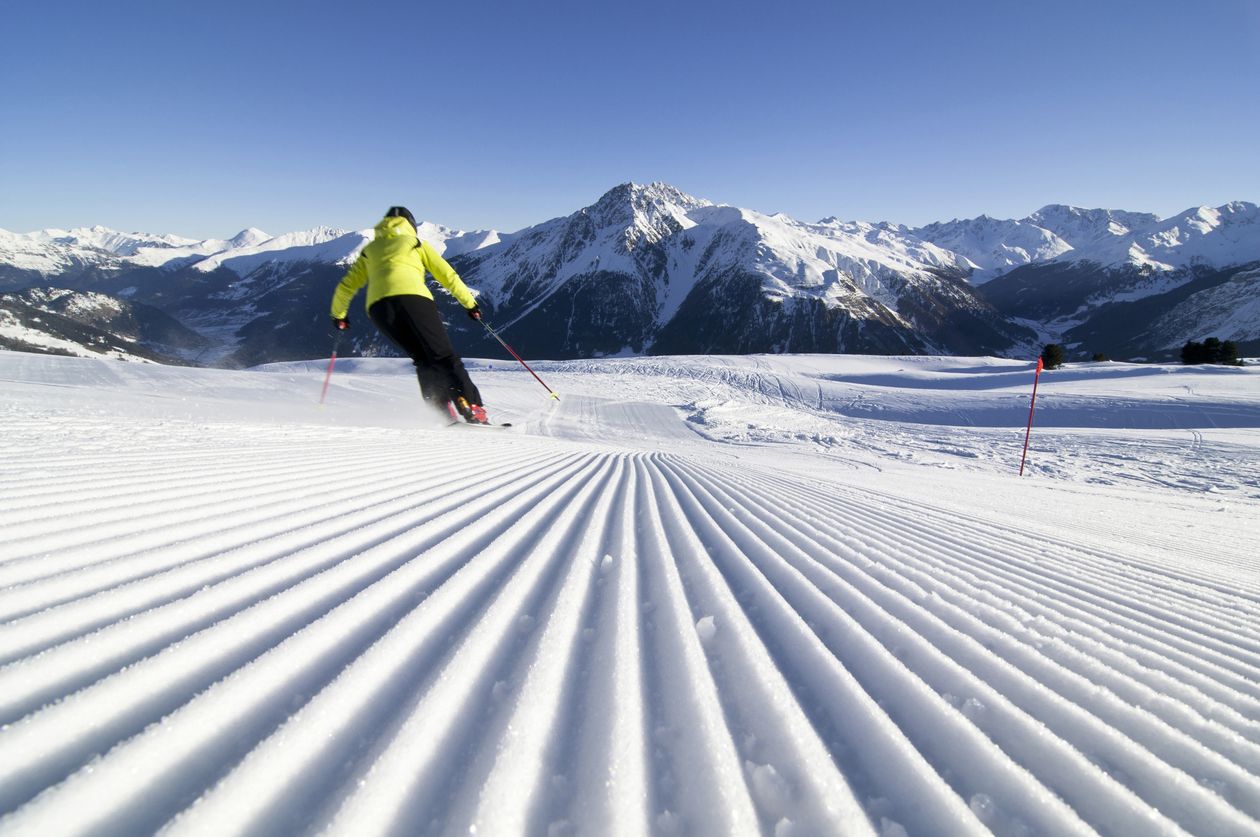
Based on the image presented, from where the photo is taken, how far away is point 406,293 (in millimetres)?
6906

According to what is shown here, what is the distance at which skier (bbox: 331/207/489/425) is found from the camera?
6.86 meters

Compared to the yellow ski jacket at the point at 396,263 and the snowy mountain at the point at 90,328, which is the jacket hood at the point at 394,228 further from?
the snowy mountain at the point at 90,328

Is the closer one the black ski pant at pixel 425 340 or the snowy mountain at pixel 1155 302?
the black ski pant at pixel 425 340

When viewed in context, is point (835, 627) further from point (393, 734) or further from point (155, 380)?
point (155, 380)

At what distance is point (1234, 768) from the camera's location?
125 cm

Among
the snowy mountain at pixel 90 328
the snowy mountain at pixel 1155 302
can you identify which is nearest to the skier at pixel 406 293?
the snowy mountain at pixel 90 328

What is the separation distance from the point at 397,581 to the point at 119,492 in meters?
1.61

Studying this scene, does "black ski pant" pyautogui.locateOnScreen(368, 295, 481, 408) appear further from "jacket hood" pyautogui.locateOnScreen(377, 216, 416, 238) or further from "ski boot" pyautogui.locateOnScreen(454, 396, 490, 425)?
"jacket hood" pyautogui.locateOnScreen(377, 216, 416, 238)

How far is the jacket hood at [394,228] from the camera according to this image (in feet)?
22.5

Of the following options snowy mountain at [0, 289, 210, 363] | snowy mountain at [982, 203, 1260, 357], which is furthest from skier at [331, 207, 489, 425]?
snowy mountain at [982, 203, 1260, 357]

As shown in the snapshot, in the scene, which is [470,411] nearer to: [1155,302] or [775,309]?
[775,309]

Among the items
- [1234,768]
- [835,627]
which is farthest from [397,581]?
[1234,768]

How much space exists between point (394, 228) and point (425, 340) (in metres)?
1.46

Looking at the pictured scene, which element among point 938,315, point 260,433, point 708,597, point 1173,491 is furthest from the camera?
point 938,315
